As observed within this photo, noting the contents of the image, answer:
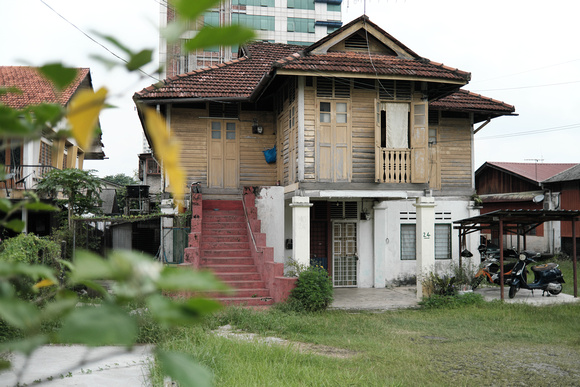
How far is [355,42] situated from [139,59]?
11.8 m

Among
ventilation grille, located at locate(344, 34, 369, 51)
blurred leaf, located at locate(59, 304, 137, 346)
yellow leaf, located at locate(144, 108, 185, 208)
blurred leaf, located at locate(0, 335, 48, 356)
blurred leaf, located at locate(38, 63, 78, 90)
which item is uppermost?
ventilation grille, located at locate(344, 34, 369, 51)

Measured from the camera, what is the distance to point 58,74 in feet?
2.05

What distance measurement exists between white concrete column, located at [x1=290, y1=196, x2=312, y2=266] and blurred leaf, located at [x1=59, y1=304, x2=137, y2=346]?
10.5 meters

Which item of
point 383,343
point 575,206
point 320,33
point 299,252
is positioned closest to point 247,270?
point 299,252

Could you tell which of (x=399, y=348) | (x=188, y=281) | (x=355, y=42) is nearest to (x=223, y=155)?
(x=355, y=42)

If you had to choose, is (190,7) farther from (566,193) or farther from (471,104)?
(566,193)

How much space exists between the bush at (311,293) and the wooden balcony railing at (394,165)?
266cm

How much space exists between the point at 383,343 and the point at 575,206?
17.5 m

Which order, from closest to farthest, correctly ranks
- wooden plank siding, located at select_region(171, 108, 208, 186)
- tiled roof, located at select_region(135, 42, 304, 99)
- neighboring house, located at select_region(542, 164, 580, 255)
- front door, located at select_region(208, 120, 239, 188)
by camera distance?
1. tiled roof, located at select_region(135, 42, 304, 99)
2. wooden plank siding, located at select_region(171, 108, 208, 186)
3. front door, located at select_region(208, 120, 239, 188)
4. neighboring house, located at select_region(542, 164, 580, 255)

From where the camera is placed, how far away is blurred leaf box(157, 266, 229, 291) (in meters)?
0.55

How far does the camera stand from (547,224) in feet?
73.2

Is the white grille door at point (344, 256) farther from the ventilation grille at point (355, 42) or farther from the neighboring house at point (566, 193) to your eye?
the neighboring house at point (566, 193)

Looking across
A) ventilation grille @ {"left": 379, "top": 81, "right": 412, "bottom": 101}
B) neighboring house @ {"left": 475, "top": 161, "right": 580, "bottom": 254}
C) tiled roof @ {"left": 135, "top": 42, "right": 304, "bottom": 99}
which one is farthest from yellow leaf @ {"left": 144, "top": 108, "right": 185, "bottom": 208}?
neighboring house @ {"left": 475, "top": 161, "right": 580, "bottom": 254}

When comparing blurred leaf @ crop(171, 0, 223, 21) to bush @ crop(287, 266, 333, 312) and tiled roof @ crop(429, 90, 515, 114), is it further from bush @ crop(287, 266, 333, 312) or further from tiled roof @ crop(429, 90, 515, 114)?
tiled roof @ crop(429, 90, 515, 114)
